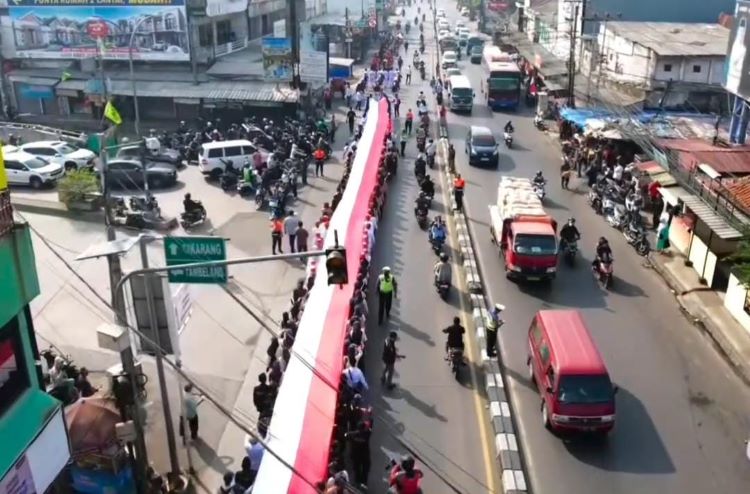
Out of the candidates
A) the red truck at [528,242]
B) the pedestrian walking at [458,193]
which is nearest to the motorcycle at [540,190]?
the pedestrian walking at [458,193]

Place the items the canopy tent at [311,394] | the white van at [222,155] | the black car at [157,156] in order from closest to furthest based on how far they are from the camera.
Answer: the canopy tent at [311,394] → the white van at [222,155] → the black car at [157,156]

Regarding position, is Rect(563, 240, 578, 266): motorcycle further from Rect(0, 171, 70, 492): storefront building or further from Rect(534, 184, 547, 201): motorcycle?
Rect(0, 171, 70, 492): storefront building

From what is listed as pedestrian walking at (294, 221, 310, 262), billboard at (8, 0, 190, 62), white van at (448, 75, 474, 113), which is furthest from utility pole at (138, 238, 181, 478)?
white van at (448, 75, 474, 113)

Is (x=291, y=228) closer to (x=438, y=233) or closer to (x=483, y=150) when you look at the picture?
(x=438, y=233)

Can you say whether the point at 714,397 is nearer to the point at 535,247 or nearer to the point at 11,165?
the point at 535,247

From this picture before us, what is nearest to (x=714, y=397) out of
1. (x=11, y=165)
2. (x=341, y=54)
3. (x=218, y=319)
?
(x=218, y=319)

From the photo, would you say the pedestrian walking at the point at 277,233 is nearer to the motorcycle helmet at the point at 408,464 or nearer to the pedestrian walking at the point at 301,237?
the pedestrian walking at the point at 301,237
